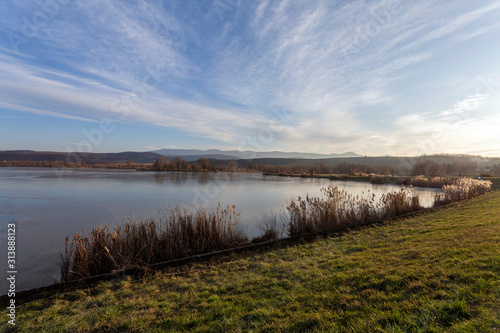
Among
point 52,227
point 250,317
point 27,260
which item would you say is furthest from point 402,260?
point 52,227

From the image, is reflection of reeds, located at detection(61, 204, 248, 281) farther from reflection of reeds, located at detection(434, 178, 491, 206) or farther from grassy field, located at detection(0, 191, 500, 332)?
reflection of reeds, located at detection(434, 178, 491, 206)

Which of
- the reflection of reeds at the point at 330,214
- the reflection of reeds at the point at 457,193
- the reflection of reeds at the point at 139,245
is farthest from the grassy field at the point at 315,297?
the reflection of reeds at the point at 457,193

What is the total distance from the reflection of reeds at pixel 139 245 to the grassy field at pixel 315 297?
813mm

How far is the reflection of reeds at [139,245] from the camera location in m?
5.43

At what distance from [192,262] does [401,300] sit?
499 centimetres

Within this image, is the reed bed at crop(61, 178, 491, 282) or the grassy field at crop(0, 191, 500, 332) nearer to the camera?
the grassy field at crop(0, 191, 500, 332)

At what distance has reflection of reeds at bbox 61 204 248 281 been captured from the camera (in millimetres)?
5430

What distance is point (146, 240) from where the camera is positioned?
20.8 feet

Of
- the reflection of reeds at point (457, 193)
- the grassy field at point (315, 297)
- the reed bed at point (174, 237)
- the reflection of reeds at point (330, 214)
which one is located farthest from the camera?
the reflection of reeds at point (457, 193)

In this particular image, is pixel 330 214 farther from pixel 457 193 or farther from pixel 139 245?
pixel 457 193

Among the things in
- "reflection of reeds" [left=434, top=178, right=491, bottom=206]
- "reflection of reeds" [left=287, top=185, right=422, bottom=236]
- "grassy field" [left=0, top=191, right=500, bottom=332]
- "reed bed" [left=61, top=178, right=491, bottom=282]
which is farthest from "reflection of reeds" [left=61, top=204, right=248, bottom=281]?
"reflection of reeds" [left=434, top=178, right=491, bottom=206]

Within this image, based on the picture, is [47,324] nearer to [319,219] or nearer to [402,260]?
[402,260]

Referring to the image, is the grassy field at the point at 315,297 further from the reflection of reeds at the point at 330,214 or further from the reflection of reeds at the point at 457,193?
the reflection of reeds at the point at 457,193

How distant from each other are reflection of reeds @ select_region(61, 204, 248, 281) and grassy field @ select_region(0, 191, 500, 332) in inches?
32.0
